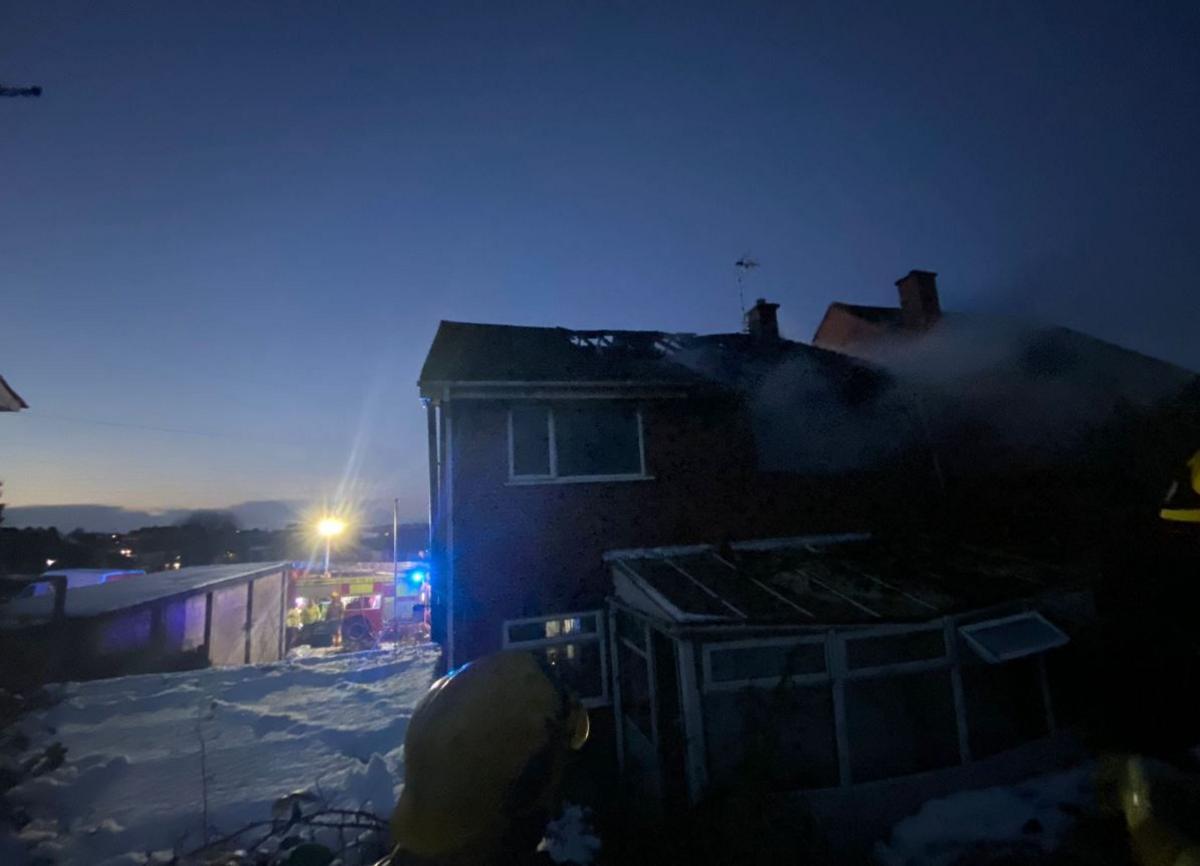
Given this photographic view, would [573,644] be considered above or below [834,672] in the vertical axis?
above

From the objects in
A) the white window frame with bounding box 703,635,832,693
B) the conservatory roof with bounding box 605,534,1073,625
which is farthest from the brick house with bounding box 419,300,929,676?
the white window frame with bounding box 703,635,832,693

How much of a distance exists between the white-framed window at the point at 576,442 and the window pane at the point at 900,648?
4040 mm

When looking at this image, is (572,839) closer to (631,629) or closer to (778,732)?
(631,629)

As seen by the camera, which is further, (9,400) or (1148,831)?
(9,400)

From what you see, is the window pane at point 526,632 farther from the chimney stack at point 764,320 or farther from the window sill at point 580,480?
the chimney stack at point 764,320

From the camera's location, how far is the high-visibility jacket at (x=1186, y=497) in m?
5.29

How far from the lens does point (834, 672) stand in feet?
22.8

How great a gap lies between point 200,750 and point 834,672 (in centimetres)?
966

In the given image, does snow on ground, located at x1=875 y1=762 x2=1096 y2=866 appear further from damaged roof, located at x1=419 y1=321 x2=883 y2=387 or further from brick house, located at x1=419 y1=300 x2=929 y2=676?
damaged roof, located at x1=419 y1=321 x2=883 y2=387

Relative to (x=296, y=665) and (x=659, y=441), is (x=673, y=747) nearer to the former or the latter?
(x=659, y=441)

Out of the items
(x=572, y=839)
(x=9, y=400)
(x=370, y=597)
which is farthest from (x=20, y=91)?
(x=572, y=839)

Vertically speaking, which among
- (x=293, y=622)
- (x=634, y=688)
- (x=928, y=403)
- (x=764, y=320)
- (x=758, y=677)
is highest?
(x=764, y=320)

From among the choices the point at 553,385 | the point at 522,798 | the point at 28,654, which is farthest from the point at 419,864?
the point at 28,654

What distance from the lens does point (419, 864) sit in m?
4.45
